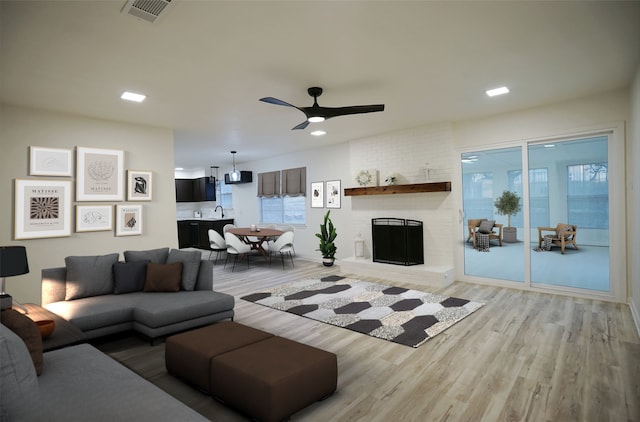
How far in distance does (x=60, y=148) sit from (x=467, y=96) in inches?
211

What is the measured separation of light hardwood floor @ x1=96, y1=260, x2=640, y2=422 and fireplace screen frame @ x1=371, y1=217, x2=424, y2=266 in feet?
5.91

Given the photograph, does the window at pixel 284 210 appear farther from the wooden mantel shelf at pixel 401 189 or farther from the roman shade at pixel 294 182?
the wooden mantel shelf at pixel 401 189

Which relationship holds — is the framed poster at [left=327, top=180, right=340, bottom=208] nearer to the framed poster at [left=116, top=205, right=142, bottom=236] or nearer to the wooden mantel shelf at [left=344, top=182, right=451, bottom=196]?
the wooden mantel shelf at [left=344, top=182, right=451, bottom=196]

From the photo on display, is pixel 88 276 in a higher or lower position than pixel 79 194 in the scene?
lower

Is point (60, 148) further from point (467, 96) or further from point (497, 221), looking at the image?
point (497, 221)

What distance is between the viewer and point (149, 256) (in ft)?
13.4

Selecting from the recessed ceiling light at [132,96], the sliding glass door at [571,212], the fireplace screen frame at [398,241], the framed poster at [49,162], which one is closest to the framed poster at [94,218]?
the framed poster at [49,162]

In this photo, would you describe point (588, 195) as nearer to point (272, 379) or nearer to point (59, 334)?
point (272, 379)

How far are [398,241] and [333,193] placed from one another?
2.16 meters

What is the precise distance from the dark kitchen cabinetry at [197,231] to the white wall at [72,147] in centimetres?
452

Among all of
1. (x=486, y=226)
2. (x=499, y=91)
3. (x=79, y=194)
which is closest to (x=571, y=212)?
(x=486, y=226)

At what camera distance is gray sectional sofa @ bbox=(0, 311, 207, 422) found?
130 centimetres

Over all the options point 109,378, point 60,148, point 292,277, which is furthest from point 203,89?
point 292,277

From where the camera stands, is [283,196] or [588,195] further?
[283,196]
